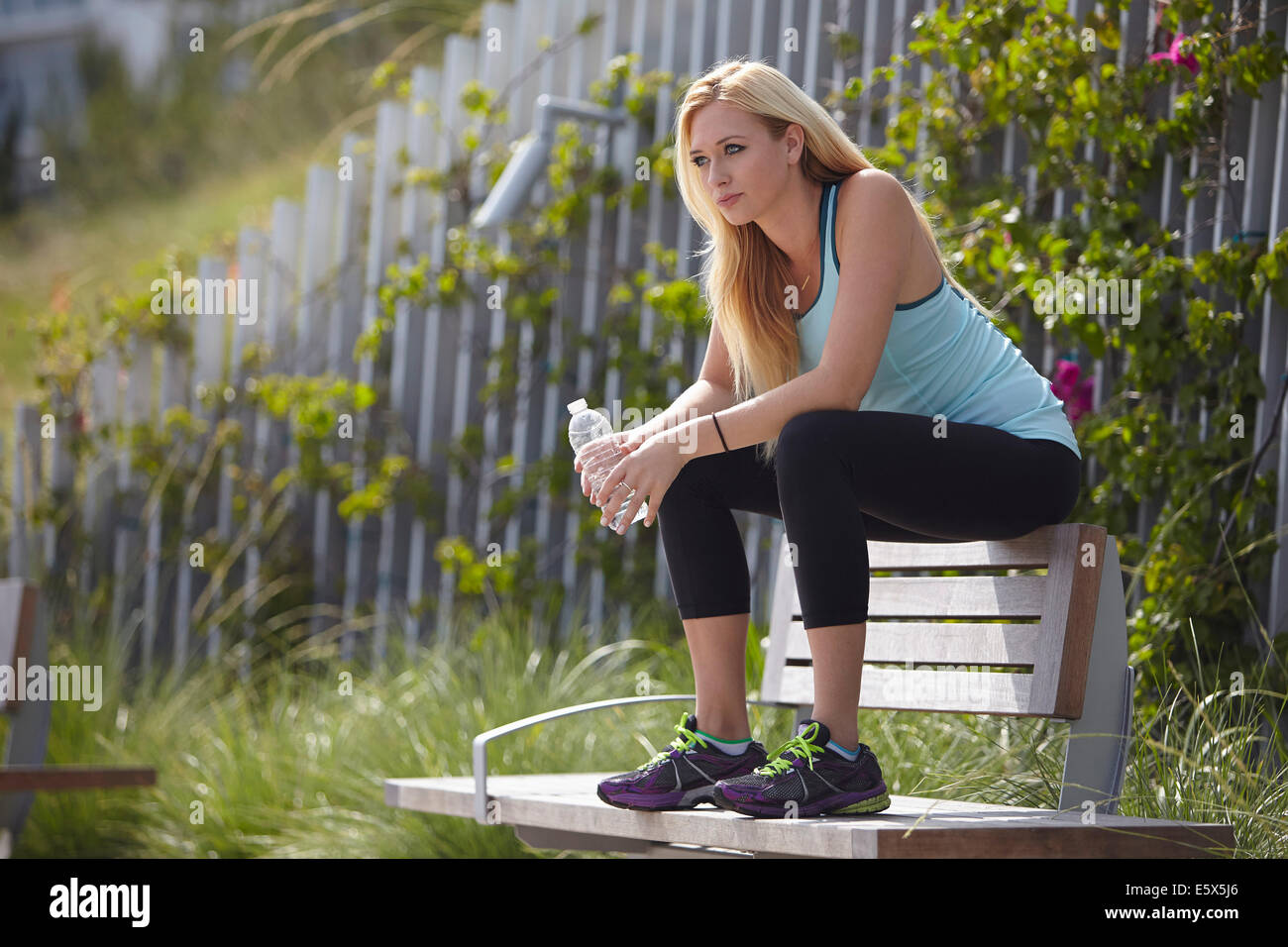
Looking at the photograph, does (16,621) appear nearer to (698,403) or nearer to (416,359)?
(698,403)

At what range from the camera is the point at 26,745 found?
10.6 ft

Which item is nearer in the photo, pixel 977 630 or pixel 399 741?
pixel 977 630

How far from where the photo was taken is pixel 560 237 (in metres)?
4.88

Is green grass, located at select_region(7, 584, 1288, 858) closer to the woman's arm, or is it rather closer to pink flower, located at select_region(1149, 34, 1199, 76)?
the woman's arm

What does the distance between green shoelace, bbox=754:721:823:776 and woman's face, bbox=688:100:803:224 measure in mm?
816

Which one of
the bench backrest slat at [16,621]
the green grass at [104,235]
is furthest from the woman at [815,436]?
the green grass at [104,235]

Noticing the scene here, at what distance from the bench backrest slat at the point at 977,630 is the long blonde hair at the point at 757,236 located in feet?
1.31

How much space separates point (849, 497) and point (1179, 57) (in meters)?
1.69

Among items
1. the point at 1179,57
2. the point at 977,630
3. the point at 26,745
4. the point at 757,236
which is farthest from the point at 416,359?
the point at 977,630

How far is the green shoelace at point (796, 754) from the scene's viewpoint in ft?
5.88

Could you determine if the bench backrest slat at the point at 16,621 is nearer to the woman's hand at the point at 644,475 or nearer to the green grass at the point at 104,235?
the woman's hand at the point at 644,475

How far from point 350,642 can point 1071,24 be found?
10.6ft

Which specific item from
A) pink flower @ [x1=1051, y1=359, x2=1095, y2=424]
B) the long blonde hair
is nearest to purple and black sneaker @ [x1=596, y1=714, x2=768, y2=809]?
the long blonde hair
